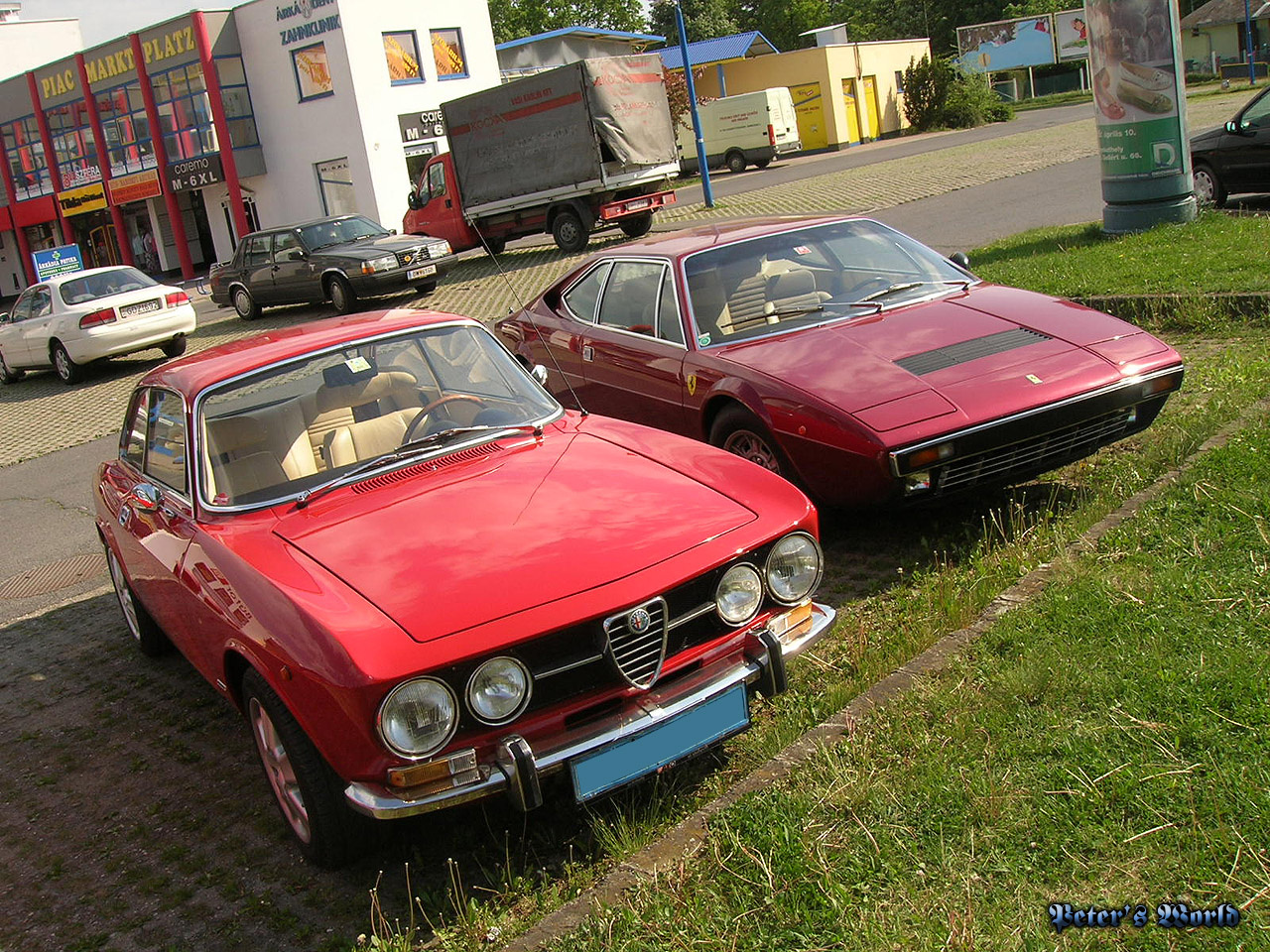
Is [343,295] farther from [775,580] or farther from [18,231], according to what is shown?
[18,231]

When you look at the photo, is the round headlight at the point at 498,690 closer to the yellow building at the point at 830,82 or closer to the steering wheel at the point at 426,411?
the steering wheel at the point at 426,411

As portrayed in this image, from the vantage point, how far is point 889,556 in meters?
5.45

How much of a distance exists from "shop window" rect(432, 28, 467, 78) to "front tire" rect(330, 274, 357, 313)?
786 inches

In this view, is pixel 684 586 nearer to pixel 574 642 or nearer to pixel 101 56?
pixel 574 642

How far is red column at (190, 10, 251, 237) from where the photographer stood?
35594 mm

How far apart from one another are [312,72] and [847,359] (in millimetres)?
33626

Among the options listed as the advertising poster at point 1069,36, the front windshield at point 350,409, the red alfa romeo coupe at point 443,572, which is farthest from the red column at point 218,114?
the advertising poster at point 1069,36

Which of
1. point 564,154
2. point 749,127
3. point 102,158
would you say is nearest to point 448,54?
point 749,127

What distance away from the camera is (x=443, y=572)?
139 inches

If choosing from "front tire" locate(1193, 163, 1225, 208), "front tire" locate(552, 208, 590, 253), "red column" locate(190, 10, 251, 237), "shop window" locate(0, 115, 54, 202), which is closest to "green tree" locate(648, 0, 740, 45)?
"shop window" locate(0, 115, 54, 202)

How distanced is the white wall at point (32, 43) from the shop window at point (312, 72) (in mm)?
23743

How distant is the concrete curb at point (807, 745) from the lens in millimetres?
3064

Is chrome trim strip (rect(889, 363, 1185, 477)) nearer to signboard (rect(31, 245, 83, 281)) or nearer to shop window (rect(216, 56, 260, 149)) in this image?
signboard (rect(31, 245, 83, 281))

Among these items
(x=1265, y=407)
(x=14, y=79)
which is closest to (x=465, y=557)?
(x=1265, y=407)
